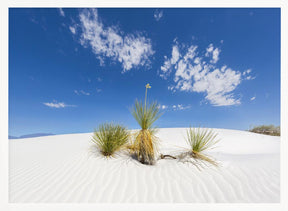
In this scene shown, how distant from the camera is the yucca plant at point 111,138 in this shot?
3.32 m

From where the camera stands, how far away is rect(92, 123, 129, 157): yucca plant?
3318mm

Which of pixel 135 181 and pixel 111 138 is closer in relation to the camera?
pixel 135 181

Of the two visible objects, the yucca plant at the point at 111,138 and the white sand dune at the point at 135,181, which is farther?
the yucca plant at the point at 111,138

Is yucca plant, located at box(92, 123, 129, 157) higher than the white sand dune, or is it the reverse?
yucca plant, located at box(92, 123, 129, 157)

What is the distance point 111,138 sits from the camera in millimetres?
3416

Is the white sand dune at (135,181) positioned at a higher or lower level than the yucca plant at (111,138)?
lower

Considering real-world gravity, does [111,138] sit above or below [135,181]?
above

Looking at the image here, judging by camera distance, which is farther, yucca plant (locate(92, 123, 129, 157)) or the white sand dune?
yucca plant (locate(92, 123, 129, 157))
